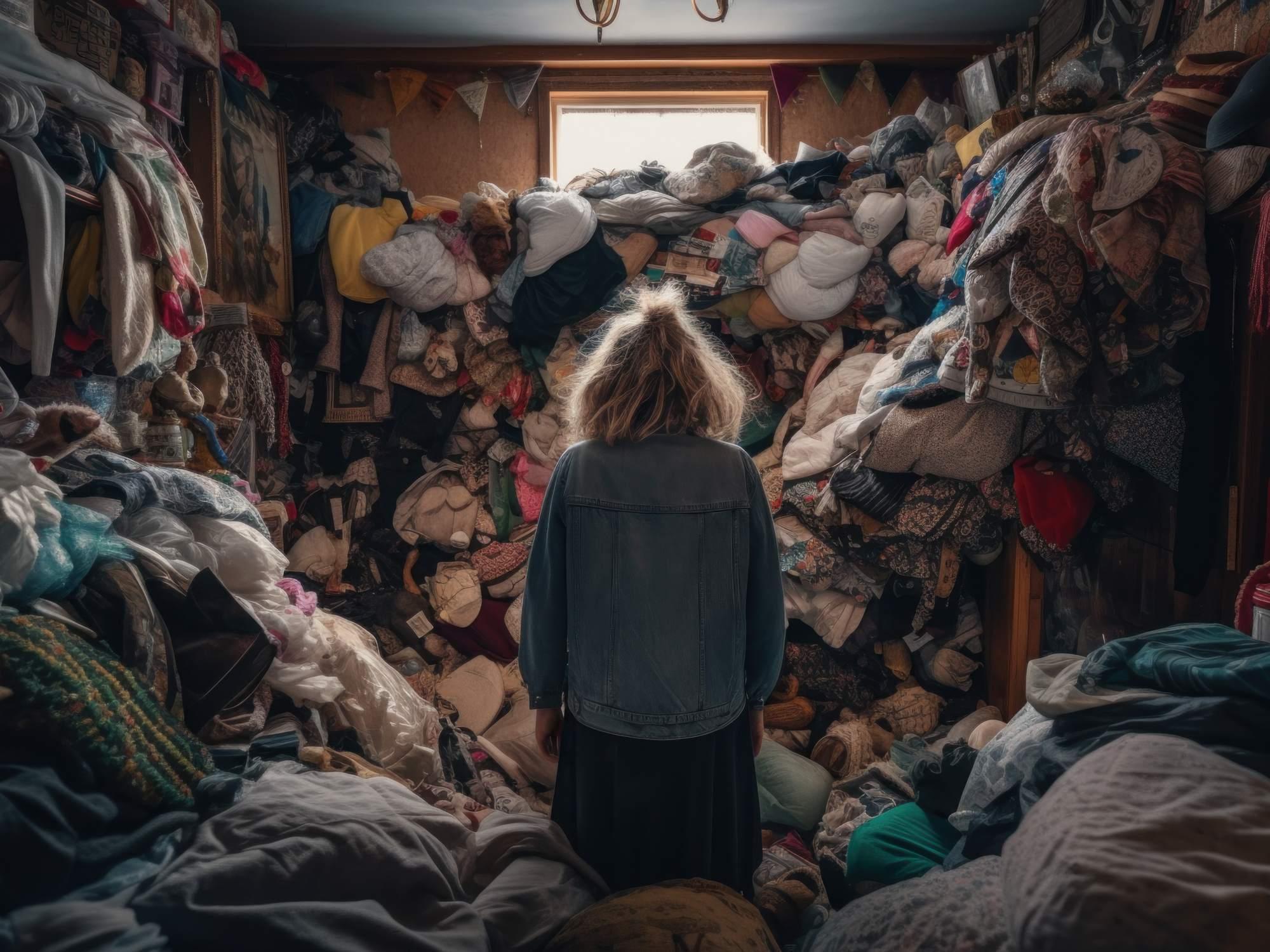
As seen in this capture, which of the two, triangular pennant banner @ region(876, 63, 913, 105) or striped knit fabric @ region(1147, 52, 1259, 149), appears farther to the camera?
triangular pennant banner @ region(876, 63, 913, 105)

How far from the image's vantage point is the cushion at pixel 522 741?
332 cm

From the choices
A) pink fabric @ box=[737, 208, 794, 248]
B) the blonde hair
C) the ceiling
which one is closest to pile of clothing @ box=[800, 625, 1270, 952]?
the blonde hair

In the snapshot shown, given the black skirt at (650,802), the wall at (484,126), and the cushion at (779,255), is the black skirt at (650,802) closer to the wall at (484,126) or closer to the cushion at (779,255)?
the cushion at (779,255)

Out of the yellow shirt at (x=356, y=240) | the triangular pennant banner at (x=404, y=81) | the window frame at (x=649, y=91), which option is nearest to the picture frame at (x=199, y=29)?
the yellow shirt at (x=356, y=240)

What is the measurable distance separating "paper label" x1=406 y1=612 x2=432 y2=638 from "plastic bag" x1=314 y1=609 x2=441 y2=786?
1257mm

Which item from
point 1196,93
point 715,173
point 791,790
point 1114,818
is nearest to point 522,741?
point 791,790

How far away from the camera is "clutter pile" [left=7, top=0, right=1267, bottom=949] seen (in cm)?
133

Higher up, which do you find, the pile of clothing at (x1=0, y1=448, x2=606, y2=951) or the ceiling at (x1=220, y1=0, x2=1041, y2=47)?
the ceiling at (x1=220, y1=0, x2=1041, y2=47)

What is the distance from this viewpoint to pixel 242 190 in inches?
131

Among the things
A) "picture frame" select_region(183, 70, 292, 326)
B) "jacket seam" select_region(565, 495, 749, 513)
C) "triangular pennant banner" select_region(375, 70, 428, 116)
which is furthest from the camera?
"triangular pennant banner" select_region(375, 70, 428, 116)

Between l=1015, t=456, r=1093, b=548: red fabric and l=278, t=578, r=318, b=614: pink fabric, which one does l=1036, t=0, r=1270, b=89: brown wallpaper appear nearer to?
l=1015, t=456, r=1093, b=548: red fabric

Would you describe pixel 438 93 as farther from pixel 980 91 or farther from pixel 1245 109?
pixel 1245 109

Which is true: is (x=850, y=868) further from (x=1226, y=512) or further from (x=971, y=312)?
(x=971, y=312)

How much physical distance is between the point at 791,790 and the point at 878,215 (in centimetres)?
229
